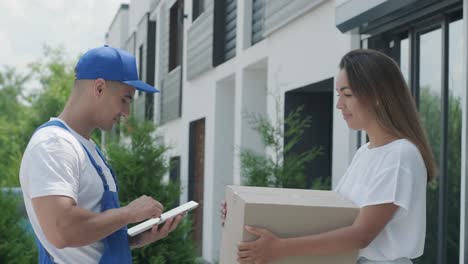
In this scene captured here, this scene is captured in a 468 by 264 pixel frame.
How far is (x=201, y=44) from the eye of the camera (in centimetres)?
1270

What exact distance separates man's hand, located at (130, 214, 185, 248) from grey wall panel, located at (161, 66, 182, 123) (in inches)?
463

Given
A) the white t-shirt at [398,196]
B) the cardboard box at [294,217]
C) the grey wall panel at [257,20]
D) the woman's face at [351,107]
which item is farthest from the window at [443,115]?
the grey wall panel at [257,20]

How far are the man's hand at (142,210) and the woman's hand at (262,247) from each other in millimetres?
408

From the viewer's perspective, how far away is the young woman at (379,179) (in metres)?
2.50

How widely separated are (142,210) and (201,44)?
10144 mm

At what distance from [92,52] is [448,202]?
299cm

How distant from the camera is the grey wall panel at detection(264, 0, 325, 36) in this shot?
7363 millimetres

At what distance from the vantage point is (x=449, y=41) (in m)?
5.09

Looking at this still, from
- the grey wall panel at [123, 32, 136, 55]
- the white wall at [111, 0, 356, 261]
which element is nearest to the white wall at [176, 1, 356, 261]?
the white wall at [111, 0, 356, 261]

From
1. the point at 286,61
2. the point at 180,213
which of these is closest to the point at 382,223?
the point at 180,213

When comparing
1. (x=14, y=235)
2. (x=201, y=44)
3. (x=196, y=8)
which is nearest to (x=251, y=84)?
(x=201, y=44)

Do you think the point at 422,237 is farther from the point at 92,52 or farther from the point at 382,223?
the point at 92,52

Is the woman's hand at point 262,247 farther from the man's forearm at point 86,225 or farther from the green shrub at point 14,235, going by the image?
the green shrub at point 14,235

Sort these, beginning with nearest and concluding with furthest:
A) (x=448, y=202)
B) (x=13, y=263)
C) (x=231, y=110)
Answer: (x=448, y=202)
(x=13, y=263)
(x=231, y=110)
